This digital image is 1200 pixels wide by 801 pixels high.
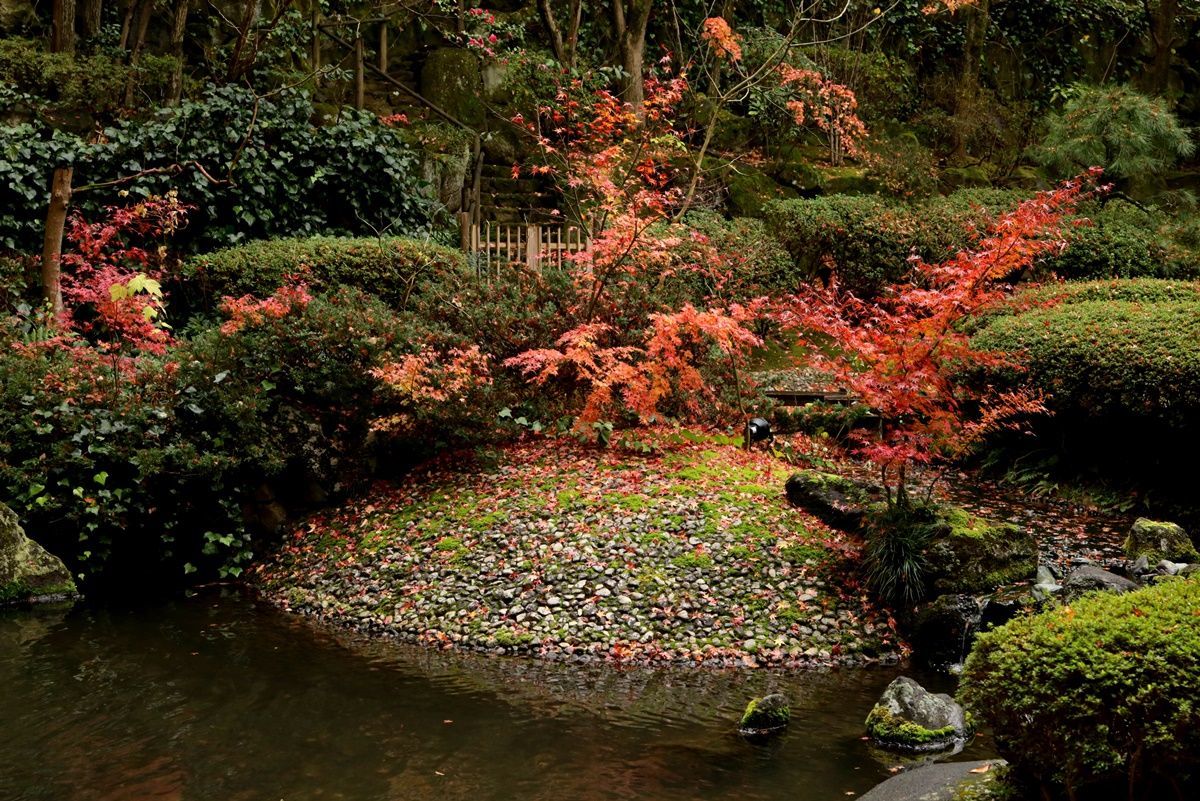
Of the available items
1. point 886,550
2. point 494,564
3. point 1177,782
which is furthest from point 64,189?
point 1177,782

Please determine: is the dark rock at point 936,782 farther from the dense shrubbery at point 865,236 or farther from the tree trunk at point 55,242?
the dense shrubbery at point 865,236

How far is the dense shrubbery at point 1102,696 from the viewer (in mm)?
3018

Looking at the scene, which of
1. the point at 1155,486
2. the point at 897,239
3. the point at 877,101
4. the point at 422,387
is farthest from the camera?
the point at 877,101

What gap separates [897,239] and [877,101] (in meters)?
6.61

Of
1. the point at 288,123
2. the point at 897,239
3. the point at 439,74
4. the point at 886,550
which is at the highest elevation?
the point at 439,74

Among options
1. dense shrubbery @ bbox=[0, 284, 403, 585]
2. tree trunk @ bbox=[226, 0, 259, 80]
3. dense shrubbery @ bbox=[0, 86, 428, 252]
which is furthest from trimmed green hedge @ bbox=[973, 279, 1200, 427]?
tree trunk @ bbox=[226, 0, 259, 80]

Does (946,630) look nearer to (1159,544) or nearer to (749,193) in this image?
(1159,544)

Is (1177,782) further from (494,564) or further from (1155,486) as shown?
(1155,486)

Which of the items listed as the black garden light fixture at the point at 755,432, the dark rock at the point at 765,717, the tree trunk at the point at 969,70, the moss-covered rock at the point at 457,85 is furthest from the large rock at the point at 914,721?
the tree trunk at the point at 969,70

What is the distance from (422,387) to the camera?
840cm

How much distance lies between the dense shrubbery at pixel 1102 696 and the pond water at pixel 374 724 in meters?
1.55

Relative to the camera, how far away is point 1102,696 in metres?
3.10

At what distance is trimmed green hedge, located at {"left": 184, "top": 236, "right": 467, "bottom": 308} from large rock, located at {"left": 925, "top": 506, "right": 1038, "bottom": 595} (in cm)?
677

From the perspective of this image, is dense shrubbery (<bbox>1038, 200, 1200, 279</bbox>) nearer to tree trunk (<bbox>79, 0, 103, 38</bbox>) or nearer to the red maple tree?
the red maple tree
